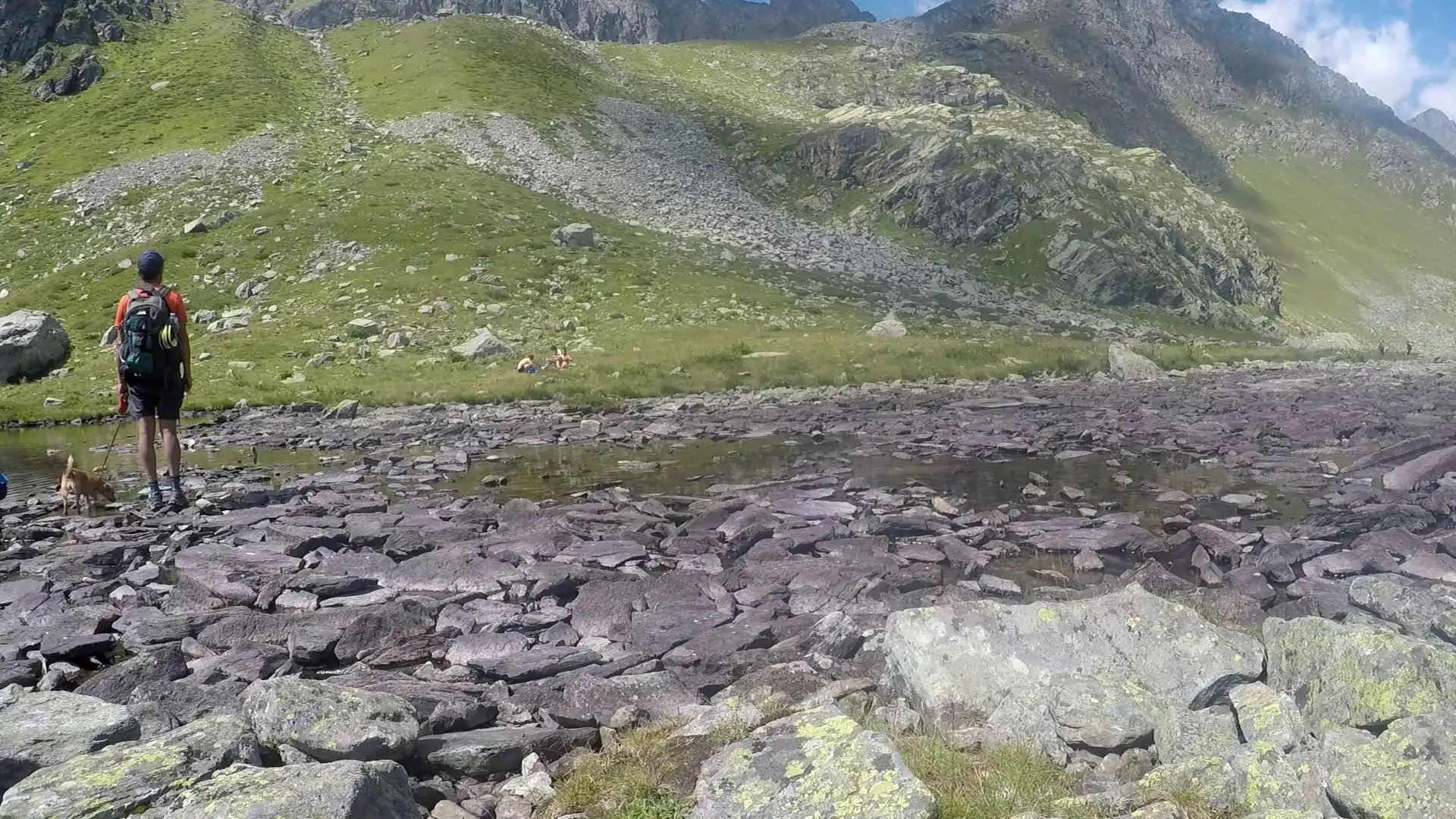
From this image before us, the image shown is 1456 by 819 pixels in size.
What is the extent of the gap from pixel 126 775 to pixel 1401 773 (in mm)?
6726

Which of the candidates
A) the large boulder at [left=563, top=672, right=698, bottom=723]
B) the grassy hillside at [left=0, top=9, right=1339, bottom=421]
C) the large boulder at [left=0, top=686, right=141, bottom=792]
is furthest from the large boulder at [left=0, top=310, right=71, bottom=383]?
the large boulder at [left=563, top=672, right=698, bottom=723]

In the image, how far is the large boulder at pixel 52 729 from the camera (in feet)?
15.8

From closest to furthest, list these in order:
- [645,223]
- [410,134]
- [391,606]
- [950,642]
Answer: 1. [950,642]
2. [391,606]
3. [645,223]
4. [410,134]

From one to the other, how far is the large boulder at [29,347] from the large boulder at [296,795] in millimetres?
47731

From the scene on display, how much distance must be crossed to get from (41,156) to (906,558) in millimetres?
95161

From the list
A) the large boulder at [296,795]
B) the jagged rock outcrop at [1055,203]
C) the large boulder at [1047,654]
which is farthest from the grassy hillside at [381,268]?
the large boulder at [296,795]

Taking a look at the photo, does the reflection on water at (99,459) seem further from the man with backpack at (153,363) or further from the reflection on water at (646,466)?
the reflection on water at (646,466)

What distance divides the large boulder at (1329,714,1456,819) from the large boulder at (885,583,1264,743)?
1.21 meters

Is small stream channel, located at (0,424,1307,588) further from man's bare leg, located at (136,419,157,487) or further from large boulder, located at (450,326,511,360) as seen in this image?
large boulder, located at (450,326,511,360)

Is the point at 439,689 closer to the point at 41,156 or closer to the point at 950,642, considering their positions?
the point at 950,642

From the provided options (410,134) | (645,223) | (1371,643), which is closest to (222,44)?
(410,134)

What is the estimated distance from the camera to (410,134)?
81.2m

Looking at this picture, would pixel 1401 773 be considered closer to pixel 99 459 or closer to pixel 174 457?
pixel 174 457

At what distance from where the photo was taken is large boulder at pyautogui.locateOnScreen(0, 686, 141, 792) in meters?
4.83
